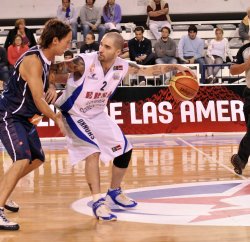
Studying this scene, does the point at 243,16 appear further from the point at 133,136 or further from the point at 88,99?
the point at 88,99

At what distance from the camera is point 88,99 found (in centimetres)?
691

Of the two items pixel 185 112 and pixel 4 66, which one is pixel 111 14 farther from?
pixel 185 112

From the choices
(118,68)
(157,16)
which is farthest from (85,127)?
(157,16)

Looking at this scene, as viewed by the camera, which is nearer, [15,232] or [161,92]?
[15,232]

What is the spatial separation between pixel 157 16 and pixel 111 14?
1.33 metres

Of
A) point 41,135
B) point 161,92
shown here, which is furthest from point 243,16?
point 41,135

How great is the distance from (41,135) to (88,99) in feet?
26.8

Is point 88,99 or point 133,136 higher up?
point 88,99

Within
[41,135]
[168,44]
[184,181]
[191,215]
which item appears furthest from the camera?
[168,44]

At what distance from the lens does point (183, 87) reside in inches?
325

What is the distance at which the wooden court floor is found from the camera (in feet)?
19.2

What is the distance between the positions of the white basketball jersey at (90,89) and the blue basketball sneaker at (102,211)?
90cm

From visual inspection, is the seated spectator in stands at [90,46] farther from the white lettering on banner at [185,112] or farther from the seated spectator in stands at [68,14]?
the white lettering on banner at [185,112]

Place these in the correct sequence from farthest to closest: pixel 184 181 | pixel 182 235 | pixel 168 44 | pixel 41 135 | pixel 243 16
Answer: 1. pixel 243 16
2. pixel 168 44
3. pixel 41 135
4. pixel 184 181
5. pixel 182 235
